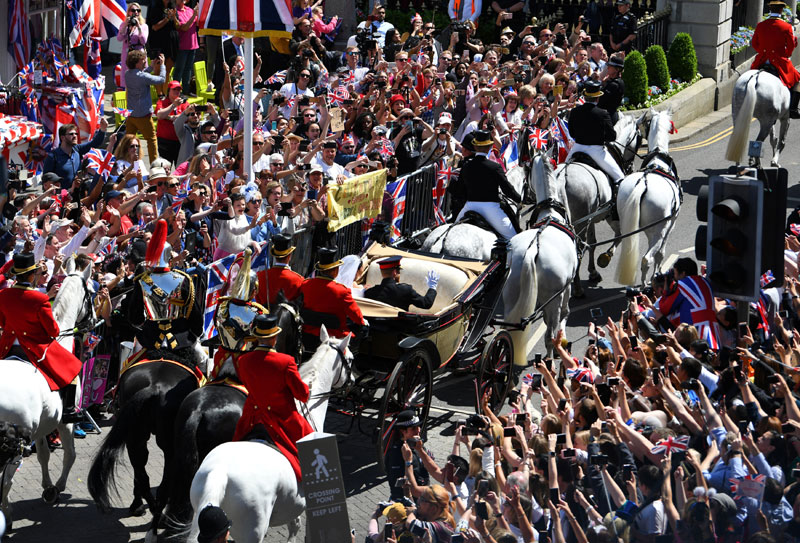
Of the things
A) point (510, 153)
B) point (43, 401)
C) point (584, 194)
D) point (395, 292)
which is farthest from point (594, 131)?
point (43, 401)

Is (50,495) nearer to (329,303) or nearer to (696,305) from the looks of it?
(329,303)

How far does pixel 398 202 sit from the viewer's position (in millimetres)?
16719

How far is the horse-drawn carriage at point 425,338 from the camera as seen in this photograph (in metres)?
11.9

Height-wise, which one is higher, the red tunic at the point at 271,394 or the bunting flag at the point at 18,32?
the bunting flag at the point at 18,32

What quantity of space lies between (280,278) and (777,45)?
44.6 feet

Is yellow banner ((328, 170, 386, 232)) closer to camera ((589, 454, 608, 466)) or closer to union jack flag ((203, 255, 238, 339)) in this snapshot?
union jack flag ((203, 255, 238, 339))

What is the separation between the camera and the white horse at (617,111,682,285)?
54.6ft

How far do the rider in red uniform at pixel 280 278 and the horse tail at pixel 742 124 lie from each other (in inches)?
450

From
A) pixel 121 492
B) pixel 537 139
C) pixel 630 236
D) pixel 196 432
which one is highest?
pixel 537 139

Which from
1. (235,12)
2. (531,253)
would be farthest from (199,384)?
(235,12)

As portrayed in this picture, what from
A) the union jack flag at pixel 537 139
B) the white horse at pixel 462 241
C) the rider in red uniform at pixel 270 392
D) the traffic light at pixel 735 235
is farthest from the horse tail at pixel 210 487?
the union jack flag at pixel 537 139

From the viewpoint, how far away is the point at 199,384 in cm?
1102

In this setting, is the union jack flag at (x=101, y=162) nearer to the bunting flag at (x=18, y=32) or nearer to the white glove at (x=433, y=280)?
the white glove at (x=433, y=280)

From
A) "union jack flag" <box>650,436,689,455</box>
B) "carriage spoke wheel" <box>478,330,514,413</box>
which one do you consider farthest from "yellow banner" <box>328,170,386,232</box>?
"union jack flag" <box>650,436,689,455</box>
